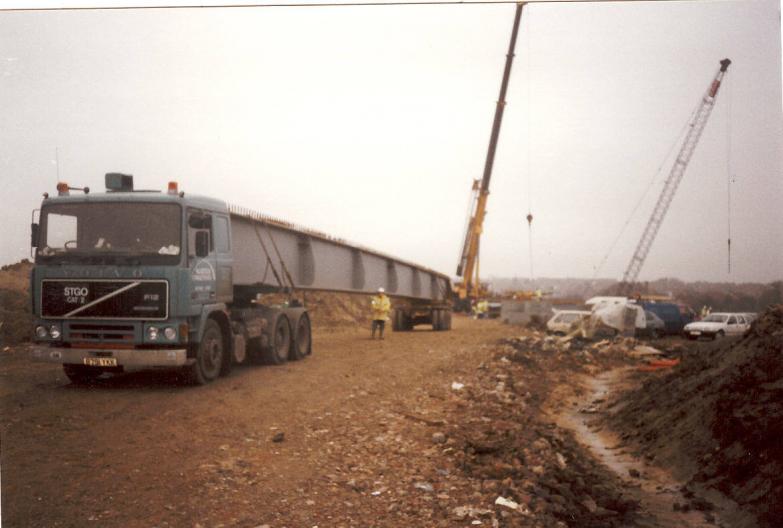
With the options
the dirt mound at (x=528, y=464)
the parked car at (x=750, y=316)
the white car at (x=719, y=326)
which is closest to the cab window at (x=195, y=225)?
the dirt mound at (x=528, y=464)

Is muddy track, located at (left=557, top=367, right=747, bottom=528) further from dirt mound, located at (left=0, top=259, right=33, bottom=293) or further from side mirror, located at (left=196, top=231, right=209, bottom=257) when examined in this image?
dirt mound, located at (left=0, top=259, right=33, bottom=293)

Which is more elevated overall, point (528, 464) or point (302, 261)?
point (302, 261)

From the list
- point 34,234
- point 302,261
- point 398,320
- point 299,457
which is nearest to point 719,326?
point 302,261

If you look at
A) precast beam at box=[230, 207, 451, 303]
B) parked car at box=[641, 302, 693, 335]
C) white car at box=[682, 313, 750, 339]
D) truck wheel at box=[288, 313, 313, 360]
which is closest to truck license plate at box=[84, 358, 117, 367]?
precast beam at box=[230, 207, 451, 303]

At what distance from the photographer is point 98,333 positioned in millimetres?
8914

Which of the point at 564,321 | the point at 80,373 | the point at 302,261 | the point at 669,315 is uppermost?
the point at 302,261

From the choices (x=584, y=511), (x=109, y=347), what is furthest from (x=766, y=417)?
(x=109, y=347)

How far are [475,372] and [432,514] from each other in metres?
8.15

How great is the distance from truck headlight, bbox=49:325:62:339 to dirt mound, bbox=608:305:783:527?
8.79 meters

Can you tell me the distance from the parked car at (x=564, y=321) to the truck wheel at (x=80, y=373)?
63.4 ft

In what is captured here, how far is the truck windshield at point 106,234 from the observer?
8.98 meters

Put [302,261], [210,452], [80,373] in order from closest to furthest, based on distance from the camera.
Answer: [210,452], [80,373], [302,261]

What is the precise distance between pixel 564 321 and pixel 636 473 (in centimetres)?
1745

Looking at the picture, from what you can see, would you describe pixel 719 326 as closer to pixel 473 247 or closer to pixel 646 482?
pixel 646 482
